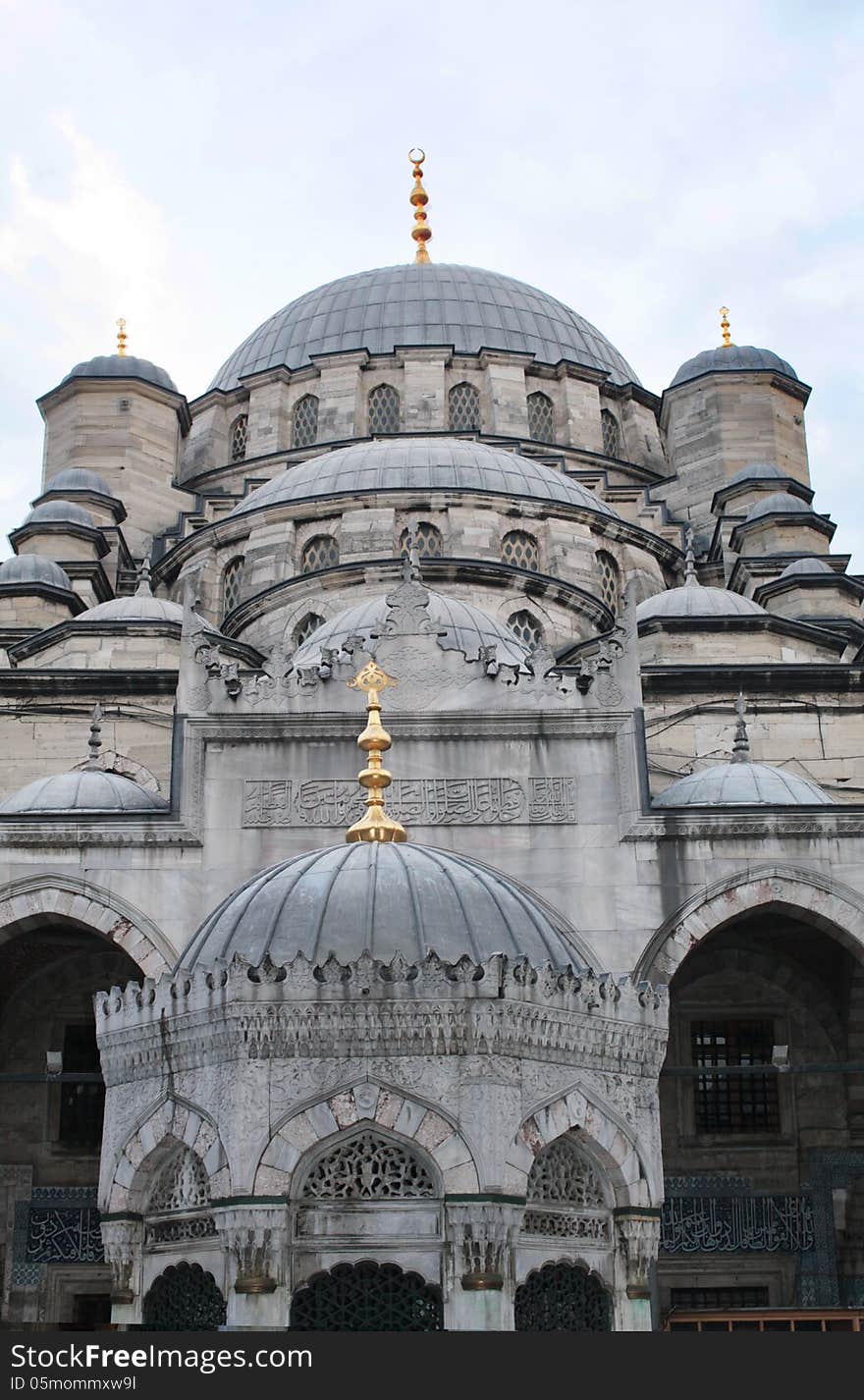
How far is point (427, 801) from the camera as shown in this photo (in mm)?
17734

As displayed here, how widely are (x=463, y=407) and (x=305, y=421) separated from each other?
298 centimetres

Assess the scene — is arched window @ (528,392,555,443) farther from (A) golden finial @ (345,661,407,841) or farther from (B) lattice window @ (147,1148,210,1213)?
(B) lattice window @ (147,1148,210,1213)

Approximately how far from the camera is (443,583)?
24.0 m

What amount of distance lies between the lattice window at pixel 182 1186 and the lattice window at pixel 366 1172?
0.55 m

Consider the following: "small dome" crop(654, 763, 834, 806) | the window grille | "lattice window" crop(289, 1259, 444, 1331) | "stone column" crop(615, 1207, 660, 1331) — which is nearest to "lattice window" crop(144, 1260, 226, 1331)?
"lattice window" crop(289, 1259, 444, 1331)

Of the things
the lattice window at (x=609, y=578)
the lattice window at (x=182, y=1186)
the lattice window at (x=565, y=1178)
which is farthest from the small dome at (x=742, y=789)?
the lattice window at (x=182, y=1186)

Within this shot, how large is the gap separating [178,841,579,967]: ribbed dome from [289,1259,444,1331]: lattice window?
1387 millimetres

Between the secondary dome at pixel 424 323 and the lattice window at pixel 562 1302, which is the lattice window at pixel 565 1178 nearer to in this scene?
the lattice window at pixel 562 1302

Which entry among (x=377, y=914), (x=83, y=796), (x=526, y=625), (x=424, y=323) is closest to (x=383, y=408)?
(x=424, y=323)

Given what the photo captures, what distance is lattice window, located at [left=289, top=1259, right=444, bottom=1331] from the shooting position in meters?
7.92

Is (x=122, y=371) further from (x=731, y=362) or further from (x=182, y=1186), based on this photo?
(x=182, y=1186)

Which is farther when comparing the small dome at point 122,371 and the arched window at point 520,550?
the small dome at point 122,371

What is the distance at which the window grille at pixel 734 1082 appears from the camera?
20.0 meters

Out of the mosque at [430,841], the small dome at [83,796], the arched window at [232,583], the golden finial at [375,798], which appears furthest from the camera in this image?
the arched window at [232,583]
